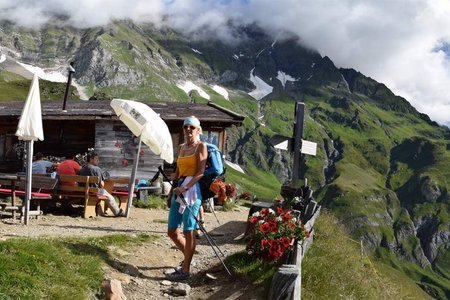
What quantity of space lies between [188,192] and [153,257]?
6.60 ft

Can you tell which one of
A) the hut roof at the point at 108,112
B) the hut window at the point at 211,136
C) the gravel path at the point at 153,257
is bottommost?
the gravel path at the point at 153,257

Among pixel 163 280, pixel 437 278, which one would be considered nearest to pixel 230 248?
pixel 163 280

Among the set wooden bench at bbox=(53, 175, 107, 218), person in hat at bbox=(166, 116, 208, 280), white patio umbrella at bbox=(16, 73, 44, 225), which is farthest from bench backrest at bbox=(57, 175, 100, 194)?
person in hat at bbox=(166, 116, 208, 280)

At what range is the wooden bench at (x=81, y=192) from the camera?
42.1 ft

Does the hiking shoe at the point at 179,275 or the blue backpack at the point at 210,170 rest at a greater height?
the blue backpack at the point at 210,170

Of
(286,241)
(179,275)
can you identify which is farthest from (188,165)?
(286,241)

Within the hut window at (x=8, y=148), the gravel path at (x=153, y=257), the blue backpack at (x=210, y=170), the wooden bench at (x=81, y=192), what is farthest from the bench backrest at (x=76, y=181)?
the hut window at (x=8, y=148)

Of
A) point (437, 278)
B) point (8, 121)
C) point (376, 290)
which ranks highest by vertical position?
point (8, 121)

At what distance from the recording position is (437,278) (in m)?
191

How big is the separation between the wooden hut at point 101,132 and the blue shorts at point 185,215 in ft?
47.1

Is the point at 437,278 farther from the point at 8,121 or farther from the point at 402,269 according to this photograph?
the point at 8,121

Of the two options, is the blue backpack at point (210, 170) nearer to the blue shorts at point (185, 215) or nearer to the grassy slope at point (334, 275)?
the blue shorts at point (185, 215)

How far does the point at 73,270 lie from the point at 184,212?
1.80 m

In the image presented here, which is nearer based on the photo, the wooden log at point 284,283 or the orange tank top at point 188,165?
the wooden log at point 284,283
